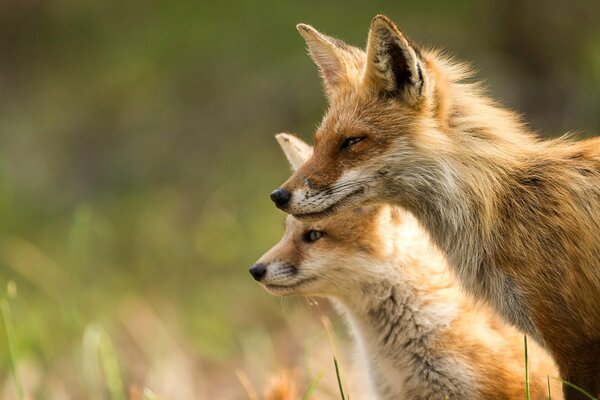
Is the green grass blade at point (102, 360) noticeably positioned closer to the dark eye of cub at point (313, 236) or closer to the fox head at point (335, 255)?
the fox head at point (335, 255)

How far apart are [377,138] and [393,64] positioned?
0.37m

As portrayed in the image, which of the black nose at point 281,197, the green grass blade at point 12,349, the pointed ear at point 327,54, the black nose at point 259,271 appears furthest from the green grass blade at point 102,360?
the pointed ear at point 327,54

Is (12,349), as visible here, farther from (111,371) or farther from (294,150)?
(294,150)

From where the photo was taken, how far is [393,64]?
533 cm

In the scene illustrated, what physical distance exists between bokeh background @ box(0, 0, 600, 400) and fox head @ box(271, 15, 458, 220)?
57.4 inches

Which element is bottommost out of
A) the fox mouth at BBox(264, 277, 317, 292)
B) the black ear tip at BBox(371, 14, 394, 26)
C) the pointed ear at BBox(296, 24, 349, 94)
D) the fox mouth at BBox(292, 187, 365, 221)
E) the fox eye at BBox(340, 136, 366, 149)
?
the fox mouth at BBox(264, 277, 317, 292)

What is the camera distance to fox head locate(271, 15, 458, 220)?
5.23 m

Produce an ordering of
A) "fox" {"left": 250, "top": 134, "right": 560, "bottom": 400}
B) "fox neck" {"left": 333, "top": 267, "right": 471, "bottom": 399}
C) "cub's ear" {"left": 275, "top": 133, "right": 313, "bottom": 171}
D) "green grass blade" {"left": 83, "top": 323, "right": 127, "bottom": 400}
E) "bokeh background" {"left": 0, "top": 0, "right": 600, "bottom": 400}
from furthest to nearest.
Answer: "bokeh background" {"left": 0, "top": 0, "right": 600, "bottom": 400}, "cub's ear" {"left": 275, "top": 133, "right": 313, "bottom": 171}, "green grass blade" {"left": 83, "top": 323, "right": 127, "bottom": 400}, "fox neck" {"left": 333, "top": 267, "right": 471, "bottom": 399}, "fox" {"left": 250, "top": 134, "right": 560, "bottom": 400}

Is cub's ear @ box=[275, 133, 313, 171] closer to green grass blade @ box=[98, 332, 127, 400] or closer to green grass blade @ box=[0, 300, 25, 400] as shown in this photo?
green grass blade @ box=[98, 332, 127, 400]

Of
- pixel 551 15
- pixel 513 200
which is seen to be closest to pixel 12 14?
pixel 551 15

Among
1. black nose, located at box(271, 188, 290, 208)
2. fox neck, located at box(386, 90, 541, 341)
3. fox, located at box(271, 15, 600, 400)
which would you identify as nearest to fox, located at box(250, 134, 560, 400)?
fox neck, located at box(386, 90, 541, 341)

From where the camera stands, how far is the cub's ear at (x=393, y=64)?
16.8ft

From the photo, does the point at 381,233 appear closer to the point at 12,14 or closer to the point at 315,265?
the point at 315,265

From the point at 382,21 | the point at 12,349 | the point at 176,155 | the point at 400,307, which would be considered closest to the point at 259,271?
the point at 400,307
